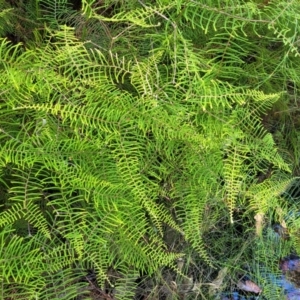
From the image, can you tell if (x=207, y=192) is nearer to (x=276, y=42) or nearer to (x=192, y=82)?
(x=192, y=82)

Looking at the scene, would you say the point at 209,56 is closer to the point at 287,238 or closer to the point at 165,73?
the point at 165,73

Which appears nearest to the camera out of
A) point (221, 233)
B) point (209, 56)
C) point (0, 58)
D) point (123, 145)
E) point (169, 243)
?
point (0, 58)

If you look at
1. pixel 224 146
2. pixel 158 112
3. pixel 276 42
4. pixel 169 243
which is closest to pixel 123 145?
pixel 158 112

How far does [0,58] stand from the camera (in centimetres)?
76

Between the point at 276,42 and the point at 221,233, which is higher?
the point at 276,42

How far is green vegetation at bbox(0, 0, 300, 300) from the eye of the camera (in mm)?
823

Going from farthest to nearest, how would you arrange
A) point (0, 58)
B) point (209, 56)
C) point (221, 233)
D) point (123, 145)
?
point (221, 233)
point (209, 56)
point (123, 145)
point (0, 58)

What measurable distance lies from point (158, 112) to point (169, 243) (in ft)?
1.28

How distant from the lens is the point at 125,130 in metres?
0.86

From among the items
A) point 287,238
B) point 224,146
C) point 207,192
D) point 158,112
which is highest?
point 158,112

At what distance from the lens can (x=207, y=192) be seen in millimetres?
986

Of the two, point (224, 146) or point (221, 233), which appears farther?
point (221, 233)

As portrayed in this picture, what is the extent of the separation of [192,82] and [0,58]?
0.36m

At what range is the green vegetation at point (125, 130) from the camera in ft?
2.70
